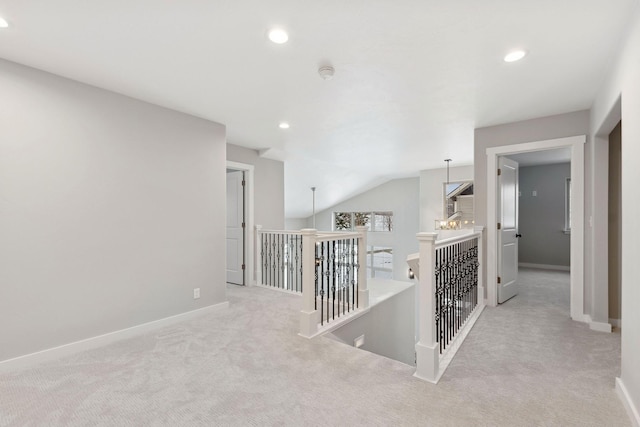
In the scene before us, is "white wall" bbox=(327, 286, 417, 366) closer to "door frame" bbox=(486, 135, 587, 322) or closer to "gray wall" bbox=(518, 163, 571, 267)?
"door frame" bbox=(486, 135, 587, 322)

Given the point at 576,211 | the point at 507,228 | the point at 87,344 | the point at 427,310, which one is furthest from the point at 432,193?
the point at 87,344

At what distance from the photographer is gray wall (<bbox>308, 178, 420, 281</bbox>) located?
884 centimetres

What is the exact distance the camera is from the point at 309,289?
2.91 meters

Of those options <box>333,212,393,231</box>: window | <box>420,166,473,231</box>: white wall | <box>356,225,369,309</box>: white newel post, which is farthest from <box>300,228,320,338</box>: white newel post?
<box>333,212,393,231</box>: window

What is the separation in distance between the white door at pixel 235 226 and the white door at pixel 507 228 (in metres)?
3.89

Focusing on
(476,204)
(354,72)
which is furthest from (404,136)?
(354,72)

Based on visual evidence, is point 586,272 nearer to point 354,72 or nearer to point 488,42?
point 488,42

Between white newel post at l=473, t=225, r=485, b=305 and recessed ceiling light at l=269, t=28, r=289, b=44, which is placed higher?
recessed ceiling light at l=269, t=28, r=289, b=44

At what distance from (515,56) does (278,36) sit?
68.5 inches

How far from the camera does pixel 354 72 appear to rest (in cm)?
252

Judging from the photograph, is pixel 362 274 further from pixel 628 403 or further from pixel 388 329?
pixel 628 403

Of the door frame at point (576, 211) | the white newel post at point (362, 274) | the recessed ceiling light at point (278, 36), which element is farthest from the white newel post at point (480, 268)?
the recessed ceiling light at point (278, 36)

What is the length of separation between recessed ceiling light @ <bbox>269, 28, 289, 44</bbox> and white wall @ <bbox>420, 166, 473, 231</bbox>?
598 cm

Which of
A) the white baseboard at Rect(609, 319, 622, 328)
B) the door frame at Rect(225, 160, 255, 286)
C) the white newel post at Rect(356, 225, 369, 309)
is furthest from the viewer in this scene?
the door frame at Rect(225, 160, 255, 286)
